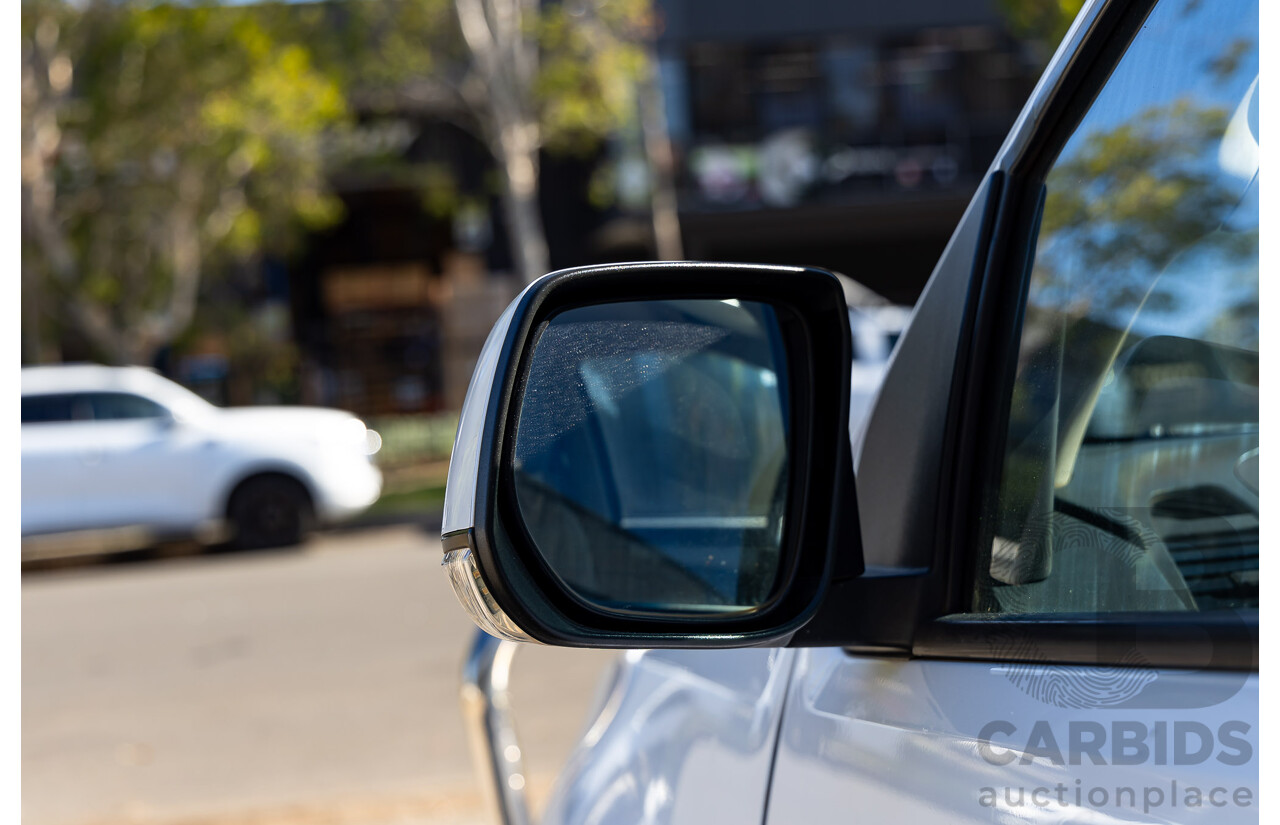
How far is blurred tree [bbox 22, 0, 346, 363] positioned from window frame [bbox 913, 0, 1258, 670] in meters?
14.4

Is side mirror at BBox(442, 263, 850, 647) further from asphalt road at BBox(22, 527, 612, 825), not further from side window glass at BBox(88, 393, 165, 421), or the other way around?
side window glass at BBox(88, 393, 165, 421)

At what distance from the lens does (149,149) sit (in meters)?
15.1

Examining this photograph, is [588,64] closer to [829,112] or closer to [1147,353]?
[829,112]

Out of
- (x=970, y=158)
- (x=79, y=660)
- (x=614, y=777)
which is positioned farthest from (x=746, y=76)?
(x=614, y=777)

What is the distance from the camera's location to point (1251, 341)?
96cm

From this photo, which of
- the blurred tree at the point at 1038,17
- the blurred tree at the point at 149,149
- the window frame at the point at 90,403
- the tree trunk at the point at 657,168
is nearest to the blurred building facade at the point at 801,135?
the tree trunk at the point at 657,168

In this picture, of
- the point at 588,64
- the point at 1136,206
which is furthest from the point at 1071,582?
the point at 588,64

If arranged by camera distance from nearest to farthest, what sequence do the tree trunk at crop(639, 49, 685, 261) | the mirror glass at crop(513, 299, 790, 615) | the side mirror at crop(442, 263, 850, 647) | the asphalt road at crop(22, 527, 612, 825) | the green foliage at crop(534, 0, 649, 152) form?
the side mirror at crop(442, 263, 850, 647) → the mirror glass at crop(513, 299, 790, 615) → the asphalt road at crop(22, 527, 612, 825) → the green foliage at crop(534, 0, 649, 152) → the tree trunk at crop(639, 49, 685, 261)

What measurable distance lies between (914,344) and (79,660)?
7349 millimetres

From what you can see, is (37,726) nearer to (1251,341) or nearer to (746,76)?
(1251,341)

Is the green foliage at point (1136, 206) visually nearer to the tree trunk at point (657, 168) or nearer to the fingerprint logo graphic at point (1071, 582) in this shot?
the fingerprint logo graphic at point (1071, 582)

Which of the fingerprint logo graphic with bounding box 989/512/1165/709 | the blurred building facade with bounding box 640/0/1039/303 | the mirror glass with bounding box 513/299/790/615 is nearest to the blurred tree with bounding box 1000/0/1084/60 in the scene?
the blurred building facade with bounding box 640/0/1039/303

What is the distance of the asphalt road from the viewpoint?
4727 mm

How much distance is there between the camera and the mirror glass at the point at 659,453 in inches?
48.4
